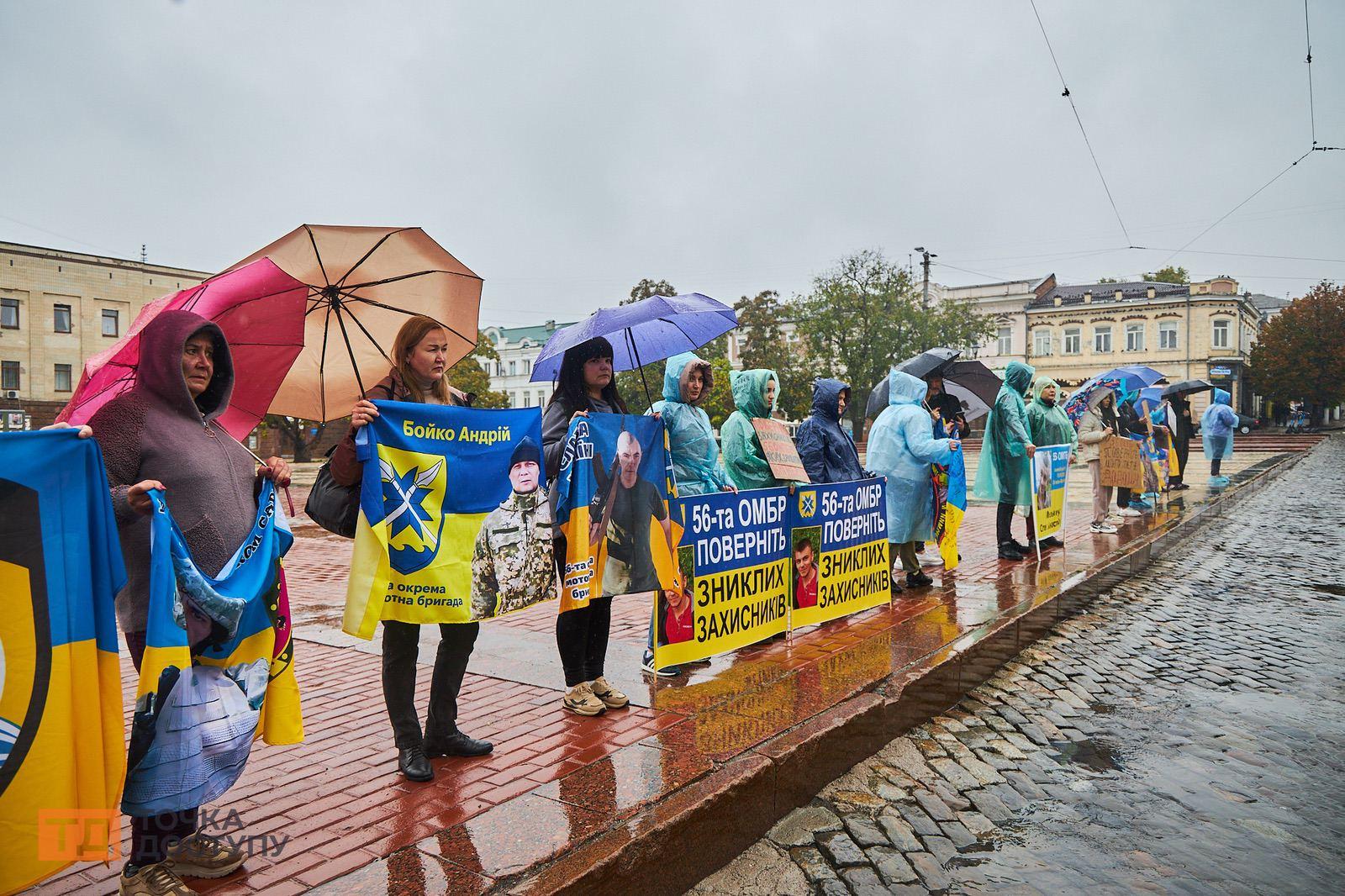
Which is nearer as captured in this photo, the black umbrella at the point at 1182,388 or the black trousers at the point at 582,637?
the black trousers at the point at 582,637

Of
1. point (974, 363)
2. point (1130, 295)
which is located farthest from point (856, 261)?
point (974, 363)

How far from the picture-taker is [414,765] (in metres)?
3.69

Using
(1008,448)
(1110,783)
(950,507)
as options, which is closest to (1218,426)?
(1008,448)

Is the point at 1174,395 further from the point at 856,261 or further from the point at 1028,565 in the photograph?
the point at 856,261

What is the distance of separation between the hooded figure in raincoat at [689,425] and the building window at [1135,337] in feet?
227

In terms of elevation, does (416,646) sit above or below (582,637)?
above

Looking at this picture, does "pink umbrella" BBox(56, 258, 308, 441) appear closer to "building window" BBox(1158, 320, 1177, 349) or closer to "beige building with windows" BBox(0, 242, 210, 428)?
"beige building with windows" BBox(0, 242, 210, 428)

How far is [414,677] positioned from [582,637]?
1100mm

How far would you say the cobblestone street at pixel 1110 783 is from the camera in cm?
336

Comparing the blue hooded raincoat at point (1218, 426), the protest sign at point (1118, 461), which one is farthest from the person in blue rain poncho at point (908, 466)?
the blue hooded raincoat at point (1218, 426)

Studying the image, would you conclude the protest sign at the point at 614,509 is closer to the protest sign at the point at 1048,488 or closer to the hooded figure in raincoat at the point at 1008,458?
the protest sign at the point at 1048,488

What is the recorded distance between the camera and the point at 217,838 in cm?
309

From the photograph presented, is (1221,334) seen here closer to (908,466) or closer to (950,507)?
(950,507)

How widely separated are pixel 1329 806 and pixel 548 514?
377 centimetres
